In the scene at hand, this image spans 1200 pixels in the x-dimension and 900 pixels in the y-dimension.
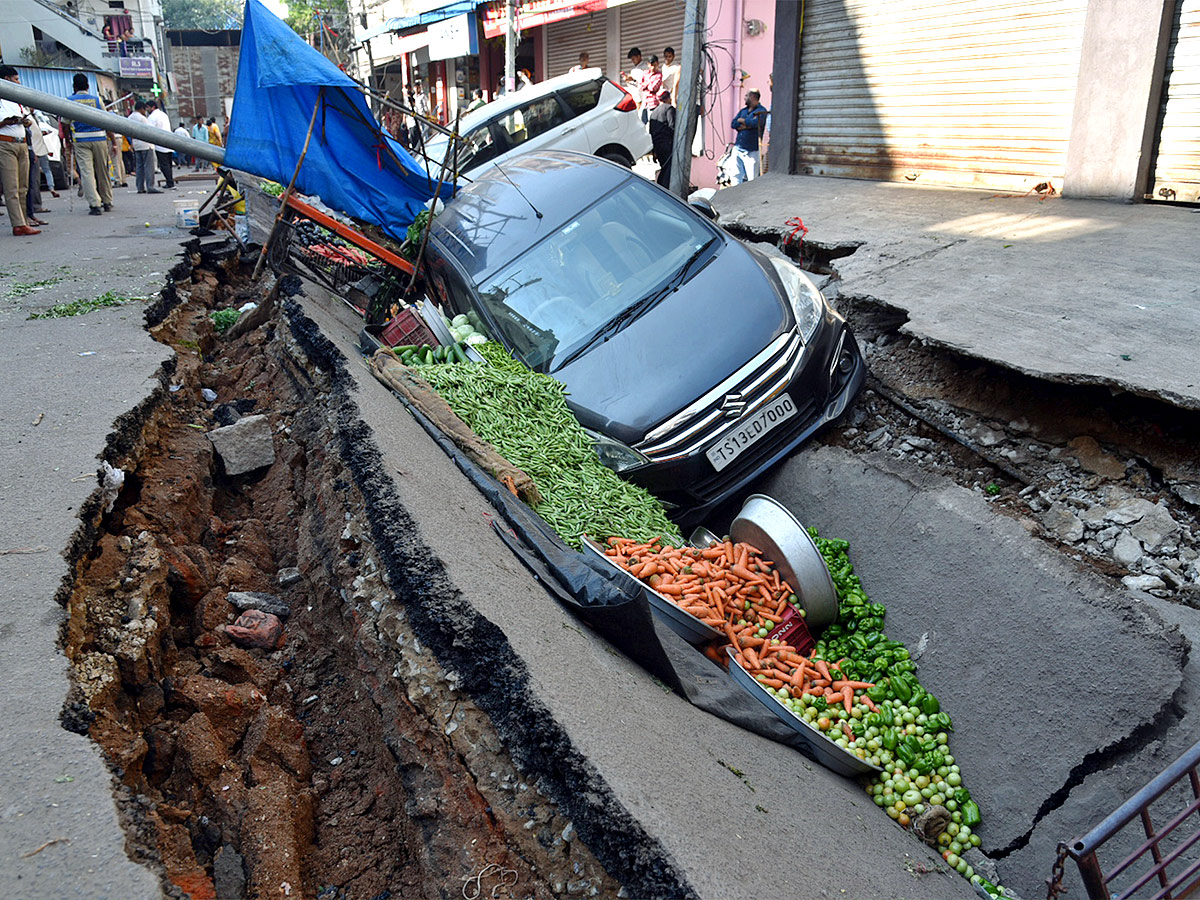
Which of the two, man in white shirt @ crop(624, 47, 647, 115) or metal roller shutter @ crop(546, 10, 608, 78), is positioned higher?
metal roller shutter @ crop(546, 10, 608, 78)

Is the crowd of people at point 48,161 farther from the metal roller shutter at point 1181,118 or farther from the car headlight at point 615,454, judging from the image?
the metal roller shutter at point 1181,118

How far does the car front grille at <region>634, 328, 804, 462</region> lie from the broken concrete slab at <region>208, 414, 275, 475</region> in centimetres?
227

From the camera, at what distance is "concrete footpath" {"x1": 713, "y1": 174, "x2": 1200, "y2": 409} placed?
434cm

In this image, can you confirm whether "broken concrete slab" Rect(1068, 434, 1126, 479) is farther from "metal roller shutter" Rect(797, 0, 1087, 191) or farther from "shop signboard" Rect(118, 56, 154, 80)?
"shop signboard" Rect(118, 56, 154, 80)

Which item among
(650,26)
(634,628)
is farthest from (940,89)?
(650,26)

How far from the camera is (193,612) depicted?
136 inches

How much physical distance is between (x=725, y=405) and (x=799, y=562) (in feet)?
3.51

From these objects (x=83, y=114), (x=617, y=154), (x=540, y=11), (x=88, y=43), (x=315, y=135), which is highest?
(x=88, y=43)

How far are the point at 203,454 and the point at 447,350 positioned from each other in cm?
168

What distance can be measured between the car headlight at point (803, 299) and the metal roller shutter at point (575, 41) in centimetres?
1669

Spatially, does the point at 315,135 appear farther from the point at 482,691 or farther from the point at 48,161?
the point at 48,161

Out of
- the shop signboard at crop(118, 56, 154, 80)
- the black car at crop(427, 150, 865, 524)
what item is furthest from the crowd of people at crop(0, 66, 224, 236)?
the shop signboard at crop(118, 56, 154, 80)

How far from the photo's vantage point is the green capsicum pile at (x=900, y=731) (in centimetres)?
A: 335

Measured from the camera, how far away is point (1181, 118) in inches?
280
